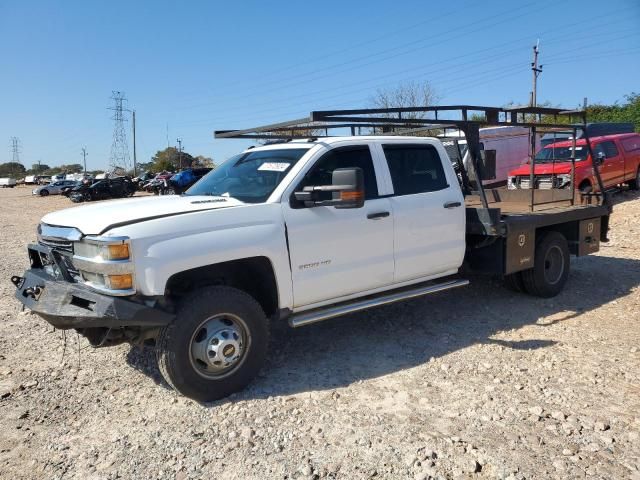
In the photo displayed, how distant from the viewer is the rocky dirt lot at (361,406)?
3.15m

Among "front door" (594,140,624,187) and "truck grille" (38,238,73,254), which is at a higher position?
"front door" (594,140,624,187)

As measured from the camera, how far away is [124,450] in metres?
3.33

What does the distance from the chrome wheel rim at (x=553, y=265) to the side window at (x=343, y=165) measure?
2.95m

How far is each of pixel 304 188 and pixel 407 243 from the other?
125cm

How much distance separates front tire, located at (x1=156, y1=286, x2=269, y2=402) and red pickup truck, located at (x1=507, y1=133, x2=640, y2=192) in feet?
30.9

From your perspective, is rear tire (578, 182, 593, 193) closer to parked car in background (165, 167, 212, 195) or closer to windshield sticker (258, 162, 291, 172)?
windshield sticker (258, 162, 291, 172)

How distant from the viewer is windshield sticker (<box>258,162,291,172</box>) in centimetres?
453

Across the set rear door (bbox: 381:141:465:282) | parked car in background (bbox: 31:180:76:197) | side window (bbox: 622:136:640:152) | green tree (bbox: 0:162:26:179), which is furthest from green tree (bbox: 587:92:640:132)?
green tree (bbox: 0:162:26:179)

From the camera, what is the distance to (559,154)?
13.6 metres

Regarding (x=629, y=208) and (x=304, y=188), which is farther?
(x=629, y=208)

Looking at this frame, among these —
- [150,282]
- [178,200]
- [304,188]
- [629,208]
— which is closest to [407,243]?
[304,188]

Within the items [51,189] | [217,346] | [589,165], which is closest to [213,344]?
[217,346]

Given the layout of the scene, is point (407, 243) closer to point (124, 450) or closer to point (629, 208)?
point (124, 450)

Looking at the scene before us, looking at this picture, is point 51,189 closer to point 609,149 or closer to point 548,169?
point 548,169
